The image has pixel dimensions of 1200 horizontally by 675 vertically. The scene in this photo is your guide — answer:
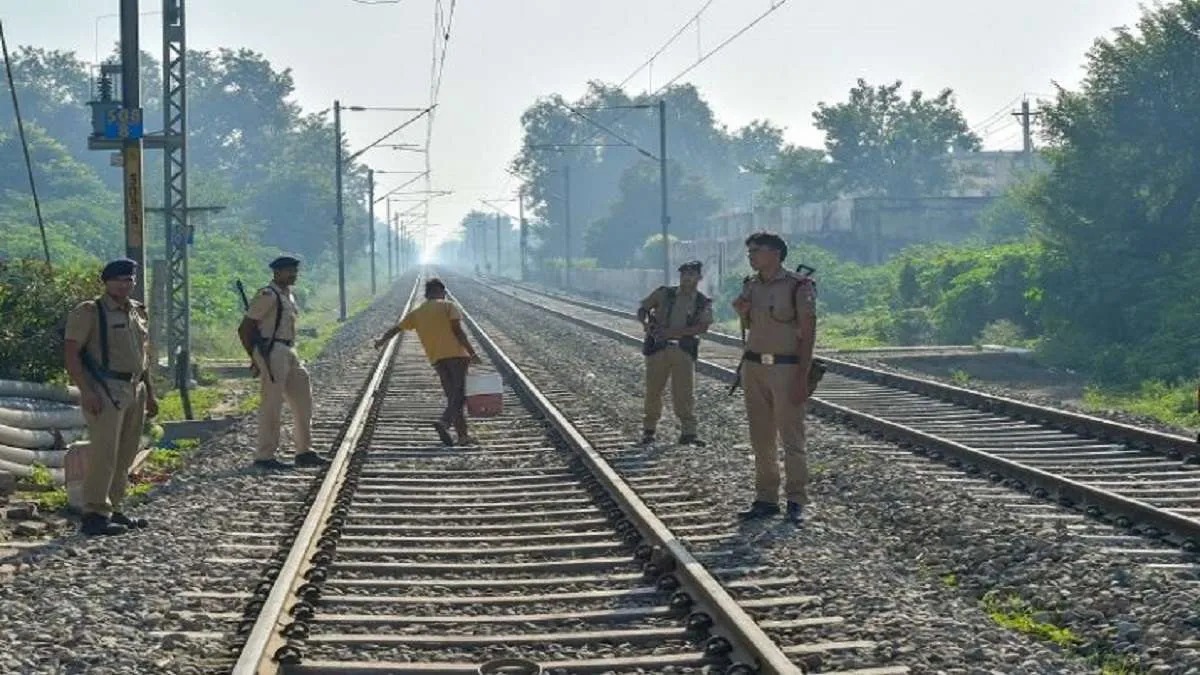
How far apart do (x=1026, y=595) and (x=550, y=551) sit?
253cm

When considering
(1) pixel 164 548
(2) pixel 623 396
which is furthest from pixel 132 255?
(1) pixel 164 548

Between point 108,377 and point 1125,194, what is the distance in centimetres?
2270

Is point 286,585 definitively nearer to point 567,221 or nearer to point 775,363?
point 775,363

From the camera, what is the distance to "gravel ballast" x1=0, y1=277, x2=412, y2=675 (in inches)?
256

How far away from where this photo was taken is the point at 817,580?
7.80 meters

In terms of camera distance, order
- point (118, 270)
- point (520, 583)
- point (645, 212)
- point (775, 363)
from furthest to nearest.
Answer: point (645, 212) → point (775, 363) → point (118, 270) → point (520, 583)

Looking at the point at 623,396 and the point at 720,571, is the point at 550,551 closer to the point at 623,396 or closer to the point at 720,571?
the point at 720,571

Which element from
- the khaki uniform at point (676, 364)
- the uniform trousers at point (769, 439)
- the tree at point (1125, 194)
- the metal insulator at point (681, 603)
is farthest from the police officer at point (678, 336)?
the tree at point (1125, 194)

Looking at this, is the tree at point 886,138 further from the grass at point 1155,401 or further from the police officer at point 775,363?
the police officer at point 775,363

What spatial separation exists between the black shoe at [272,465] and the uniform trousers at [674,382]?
126 inches

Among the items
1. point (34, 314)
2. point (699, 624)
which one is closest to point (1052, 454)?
point (699, 624)

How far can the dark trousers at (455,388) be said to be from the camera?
555 inches

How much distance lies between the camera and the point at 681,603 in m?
7.19

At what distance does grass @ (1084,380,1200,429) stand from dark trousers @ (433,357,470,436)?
7.45 m
